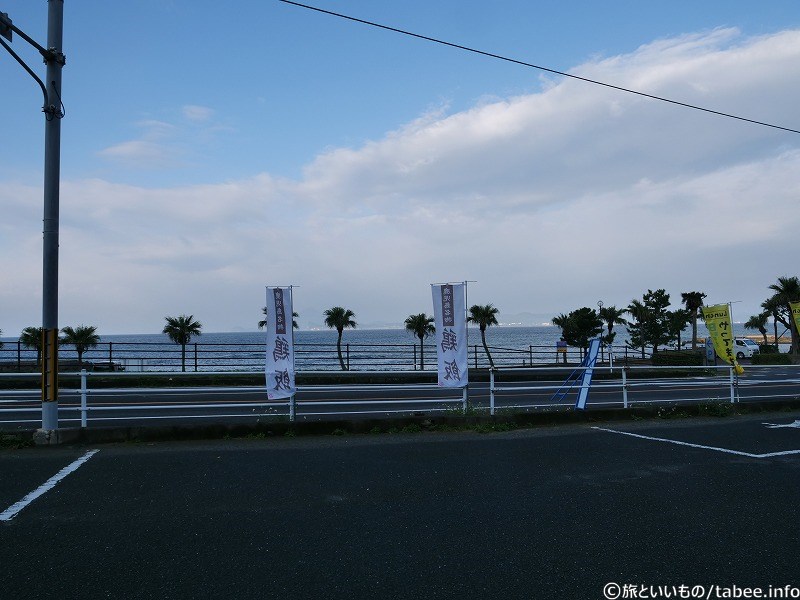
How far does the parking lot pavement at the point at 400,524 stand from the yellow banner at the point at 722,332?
666 centimetres

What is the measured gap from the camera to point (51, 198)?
27.0 ft

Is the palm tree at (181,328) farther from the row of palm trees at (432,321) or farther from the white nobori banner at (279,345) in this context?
the white nobori banner at (279,345)

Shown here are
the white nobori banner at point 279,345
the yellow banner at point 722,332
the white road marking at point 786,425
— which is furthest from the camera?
the yellow banner at point 722,332

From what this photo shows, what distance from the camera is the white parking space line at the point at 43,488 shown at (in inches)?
199

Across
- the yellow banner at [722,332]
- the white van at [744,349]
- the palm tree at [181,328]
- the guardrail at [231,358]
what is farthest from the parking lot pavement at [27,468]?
the white van at [744,349]

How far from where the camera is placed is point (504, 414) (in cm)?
1025

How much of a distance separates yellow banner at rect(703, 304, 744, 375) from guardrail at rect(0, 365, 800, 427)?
0.41 meters

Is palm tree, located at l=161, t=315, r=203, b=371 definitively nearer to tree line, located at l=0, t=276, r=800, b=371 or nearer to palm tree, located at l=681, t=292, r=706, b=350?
tree line, located at l=0, t=276, r=800, b=371

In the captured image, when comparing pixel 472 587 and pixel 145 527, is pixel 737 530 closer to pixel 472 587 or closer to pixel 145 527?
pixel 472 587

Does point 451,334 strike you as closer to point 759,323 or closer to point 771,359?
point 771,359

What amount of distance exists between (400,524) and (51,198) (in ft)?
23.1

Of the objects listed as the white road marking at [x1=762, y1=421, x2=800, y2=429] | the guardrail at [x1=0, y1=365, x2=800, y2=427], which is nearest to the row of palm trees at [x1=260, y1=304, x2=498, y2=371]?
the guardrail at [x1=0, y1=365, x2=800, y2=427]

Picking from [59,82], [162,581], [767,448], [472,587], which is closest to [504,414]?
[767,448]

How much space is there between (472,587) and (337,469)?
3523 mm
